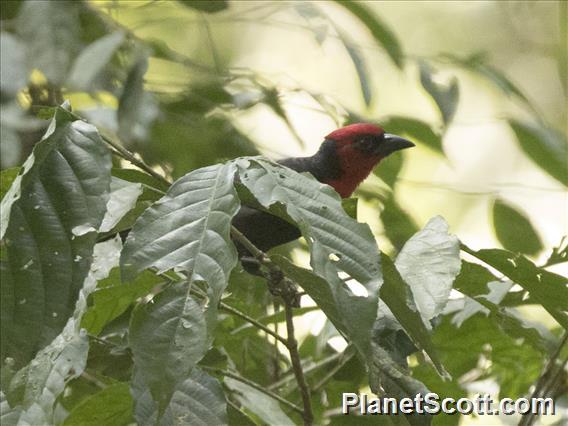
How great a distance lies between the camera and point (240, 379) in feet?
6.72

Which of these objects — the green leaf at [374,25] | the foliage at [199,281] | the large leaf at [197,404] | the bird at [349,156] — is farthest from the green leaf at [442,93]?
the large leaf at [197,404]

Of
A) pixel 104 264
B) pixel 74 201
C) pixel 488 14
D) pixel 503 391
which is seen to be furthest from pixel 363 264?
pixel 488 14

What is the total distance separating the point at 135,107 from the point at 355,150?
2.76ft

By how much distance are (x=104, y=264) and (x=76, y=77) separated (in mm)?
1382

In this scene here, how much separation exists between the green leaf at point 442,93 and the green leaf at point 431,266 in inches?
54.6

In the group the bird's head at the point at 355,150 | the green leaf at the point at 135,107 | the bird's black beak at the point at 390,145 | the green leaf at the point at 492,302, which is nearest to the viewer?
the green leaf at the point at 492,302

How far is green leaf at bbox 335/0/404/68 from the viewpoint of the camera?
11.0 ft

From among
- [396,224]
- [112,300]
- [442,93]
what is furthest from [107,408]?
[442,93]

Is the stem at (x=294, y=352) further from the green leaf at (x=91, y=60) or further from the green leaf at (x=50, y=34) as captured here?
the green leaf at (x=50, y=34)

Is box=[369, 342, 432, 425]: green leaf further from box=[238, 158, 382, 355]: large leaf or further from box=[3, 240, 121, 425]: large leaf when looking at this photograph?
box=[3, 240, 121, 425]: large leaf

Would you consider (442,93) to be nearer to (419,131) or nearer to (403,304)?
(419,131)

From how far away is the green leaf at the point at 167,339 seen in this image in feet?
4.14

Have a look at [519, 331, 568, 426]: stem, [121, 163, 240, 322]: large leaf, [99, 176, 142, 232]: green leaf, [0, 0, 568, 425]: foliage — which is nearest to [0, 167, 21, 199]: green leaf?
[0, 0, 568, 425]: foliage

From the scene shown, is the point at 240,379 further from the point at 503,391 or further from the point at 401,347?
the point at 503,391
